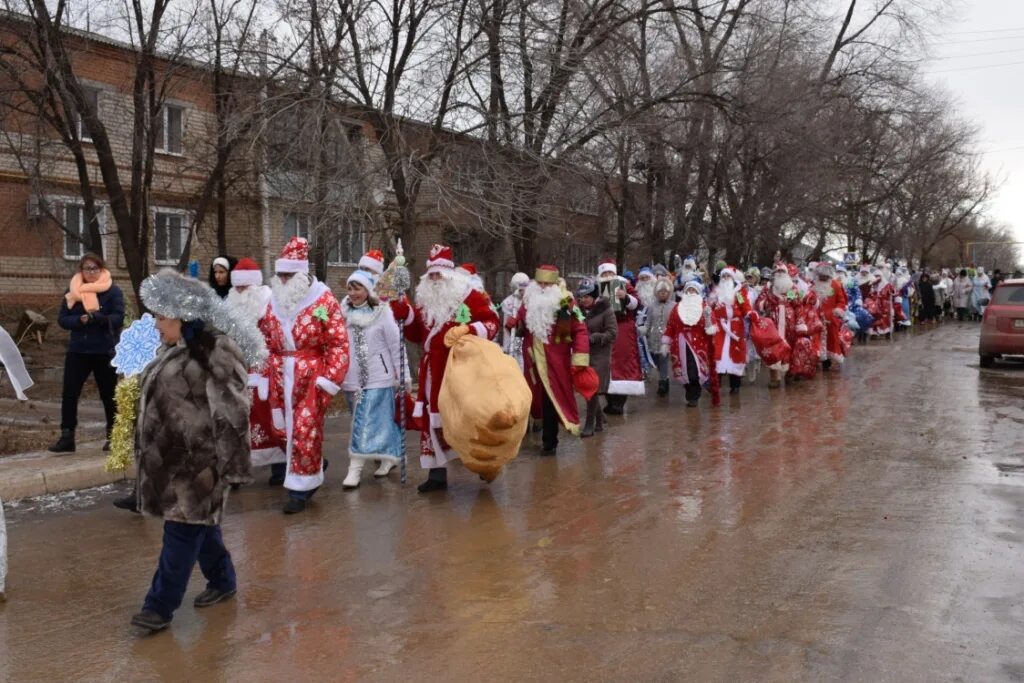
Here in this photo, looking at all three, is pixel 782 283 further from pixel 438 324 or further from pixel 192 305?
pixel 192 305

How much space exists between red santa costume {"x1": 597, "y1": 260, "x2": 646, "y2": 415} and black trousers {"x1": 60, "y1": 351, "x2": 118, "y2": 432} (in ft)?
19.1

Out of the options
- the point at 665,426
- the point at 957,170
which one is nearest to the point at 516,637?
the point at 665,426

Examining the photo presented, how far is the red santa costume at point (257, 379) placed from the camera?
7932 mm

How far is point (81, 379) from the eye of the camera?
8.88 m

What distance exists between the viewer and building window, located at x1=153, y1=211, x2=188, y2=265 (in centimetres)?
2145

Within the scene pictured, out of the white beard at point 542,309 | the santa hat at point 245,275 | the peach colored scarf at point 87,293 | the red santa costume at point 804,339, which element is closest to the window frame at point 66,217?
the peach colored scarf at point 87,293

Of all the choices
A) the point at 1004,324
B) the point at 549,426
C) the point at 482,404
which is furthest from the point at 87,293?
the point at 1004,324

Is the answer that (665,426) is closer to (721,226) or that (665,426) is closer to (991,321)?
(991,321)

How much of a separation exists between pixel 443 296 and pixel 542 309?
1904mm

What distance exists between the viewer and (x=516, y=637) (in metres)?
4.58

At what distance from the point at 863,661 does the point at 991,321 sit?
15.7m

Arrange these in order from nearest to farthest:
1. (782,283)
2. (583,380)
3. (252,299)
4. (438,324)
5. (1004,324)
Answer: (438,324) → (252,299) → (583,380) → (782,283) → (1004,324)

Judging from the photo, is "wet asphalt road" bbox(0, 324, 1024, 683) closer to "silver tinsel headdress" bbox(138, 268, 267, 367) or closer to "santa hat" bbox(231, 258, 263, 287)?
"silver tinsel headdress" bbox(138, 268, 267, 367)

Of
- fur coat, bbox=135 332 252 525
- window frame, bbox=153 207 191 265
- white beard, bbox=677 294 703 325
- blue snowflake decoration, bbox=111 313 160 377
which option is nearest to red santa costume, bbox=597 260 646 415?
white beard, bbox=677 294 703 325
